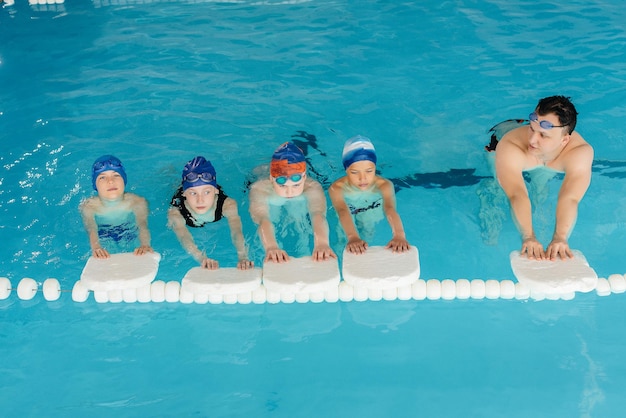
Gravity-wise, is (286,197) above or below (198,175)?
below

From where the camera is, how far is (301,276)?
411 centimetres

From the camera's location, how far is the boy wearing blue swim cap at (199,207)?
4.81m

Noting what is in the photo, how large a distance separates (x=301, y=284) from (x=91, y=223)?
6.22 ft

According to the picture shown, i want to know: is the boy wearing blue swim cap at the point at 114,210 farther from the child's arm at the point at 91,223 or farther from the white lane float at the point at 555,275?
the white lane float at the point at 555,275

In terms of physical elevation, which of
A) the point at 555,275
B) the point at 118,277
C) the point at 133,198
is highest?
the point at 133,198

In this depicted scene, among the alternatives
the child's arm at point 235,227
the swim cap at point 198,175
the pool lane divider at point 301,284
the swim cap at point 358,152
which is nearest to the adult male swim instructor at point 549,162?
the pool lane divider at point 301,284

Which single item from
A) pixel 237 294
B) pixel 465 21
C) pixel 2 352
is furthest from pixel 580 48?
pixel 2 352

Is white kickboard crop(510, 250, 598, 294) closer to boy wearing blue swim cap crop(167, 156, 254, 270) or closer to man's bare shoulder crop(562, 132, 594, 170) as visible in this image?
man's bare shoulder crop(562, 132, 594, 170)

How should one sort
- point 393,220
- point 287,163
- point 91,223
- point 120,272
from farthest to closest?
point 91,223
point 287,163
point 393,220
point 120,272

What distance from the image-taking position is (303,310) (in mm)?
4629

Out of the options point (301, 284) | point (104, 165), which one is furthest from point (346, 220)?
point (104, 165)

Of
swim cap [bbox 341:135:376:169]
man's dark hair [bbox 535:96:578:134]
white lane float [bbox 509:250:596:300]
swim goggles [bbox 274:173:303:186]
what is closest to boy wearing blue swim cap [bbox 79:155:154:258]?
swim goggles [bbox 274:173:303:186]

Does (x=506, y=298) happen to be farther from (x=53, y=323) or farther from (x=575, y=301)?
(x=53, y=323)

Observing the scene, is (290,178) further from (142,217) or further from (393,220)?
(142,217)
